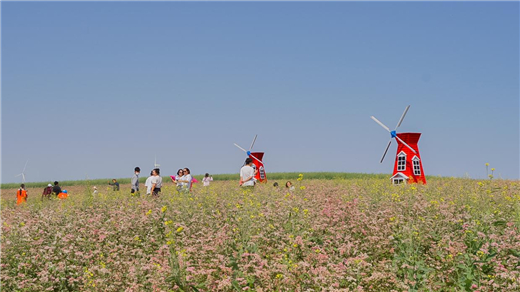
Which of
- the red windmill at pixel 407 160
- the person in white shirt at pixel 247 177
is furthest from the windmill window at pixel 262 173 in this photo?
the person in white shirt at pixel 247 177

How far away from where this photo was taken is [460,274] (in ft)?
25.5

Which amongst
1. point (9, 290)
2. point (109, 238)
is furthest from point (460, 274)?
point (9, 290)

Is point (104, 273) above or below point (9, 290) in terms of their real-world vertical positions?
above

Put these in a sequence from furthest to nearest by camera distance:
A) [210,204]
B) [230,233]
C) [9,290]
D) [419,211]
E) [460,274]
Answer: [210,204] → [419,211] → [9,290] → [230,233] → [460,274]

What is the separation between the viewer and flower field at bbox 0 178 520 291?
7.07 metres

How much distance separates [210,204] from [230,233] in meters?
4.81

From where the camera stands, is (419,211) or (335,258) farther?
(419,211)

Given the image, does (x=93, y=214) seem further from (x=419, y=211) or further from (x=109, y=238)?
(x=419, y=211)

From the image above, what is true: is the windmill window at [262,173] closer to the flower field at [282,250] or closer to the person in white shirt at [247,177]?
the person in white shirt at [247,177]

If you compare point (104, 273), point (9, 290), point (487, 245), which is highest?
point (487, 245)

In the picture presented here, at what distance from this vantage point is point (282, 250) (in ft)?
28.0

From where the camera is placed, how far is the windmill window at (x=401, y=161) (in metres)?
31.6

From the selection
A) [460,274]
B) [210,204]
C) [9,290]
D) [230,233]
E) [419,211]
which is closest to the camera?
[460,274]

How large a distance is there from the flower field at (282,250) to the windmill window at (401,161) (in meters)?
18.8
